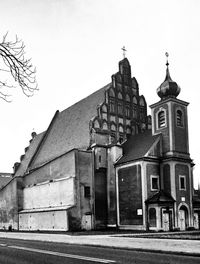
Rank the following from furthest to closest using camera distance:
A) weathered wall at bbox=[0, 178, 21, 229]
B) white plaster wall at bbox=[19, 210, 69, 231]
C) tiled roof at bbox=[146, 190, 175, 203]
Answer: weathered wall at bbox=[0, 178, 21, 229]
white plaster wall at bbox=[19, 210, 69, 231]
tiled roof at bbox=[146, 190, 175, 203]

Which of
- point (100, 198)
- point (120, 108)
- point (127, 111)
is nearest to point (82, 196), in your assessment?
point (100, 198)

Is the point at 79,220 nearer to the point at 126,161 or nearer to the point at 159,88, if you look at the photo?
the point at 126,161

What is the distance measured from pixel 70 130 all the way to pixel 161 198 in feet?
57.6

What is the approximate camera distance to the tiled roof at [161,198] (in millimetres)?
37206

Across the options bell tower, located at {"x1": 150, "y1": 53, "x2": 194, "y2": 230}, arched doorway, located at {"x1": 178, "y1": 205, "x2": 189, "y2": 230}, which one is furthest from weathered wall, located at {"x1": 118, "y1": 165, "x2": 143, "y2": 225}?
arched doorway, located at {"x1": 178, "y1": 205, "x2": 189, "y2": 230}

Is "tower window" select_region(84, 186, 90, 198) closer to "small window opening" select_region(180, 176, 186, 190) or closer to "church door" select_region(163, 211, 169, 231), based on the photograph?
"church door" select_region(163, 211, 169, 231)

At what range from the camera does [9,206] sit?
5306 centimetres

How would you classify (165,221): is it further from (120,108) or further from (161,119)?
(120,108)

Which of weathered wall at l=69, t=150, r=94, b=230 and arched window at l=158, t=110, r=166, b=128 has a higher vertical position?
arched window at l=158, t=110, r=166, b=128

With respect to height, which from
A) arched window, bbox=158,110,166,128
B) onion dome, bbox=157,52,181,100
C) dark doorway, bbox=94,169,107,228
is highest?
onion dome, bbox=157,52,181,100

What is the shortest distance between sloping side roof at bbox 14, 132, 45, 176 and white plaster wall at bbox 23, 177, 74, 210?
23.7 feet

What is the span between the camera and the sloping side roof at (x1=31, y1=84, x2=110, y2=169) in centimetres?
4747

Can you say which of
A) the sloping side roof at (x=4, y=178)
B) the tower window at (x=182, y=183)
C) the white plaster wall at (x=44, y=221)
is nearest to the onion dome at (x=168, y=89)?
the tower window at (x=182, y=183)

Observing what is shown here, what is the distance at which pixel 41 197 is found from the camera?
157ft
